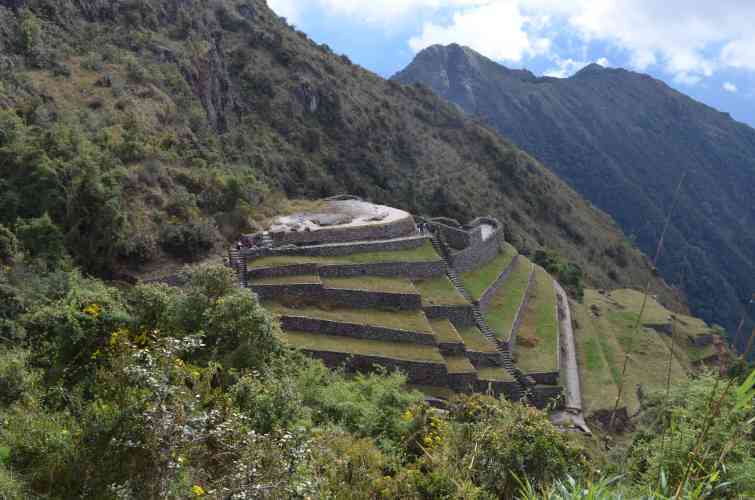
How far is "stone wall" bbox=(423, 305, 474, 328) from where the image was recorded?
68.6ft

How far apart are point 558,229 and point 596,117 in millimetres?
91266

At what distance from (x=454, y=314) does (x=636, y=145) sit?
126561mm

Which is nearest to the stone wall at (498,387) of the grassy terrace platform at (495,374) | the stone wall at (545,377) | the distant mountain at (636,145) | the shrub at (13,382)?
the grassy terrace platform at (495,374)

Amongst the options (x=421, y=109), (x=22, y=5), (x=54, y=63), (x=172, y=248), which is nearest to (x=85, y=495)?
(x=172, y=248)

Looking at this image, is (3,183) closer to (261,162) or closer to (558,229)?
(261,162)

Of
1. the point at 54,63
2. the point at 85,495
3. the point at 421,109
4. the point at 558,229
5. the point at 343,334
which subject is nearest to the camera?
the point at 85,495

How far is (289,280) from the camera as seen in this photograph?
1919cm

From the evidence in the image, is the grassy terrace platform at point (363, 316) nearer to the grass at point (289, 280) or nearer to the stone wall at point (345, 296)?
the stone wall at point (345, 296)

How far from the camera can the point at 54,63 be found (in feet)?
82.4

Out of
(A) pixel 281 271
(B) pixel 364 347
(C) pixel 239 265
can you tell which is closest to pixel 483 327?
(B) pixel 364 347

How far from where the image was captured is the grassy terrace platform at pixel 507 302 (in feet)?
73.3

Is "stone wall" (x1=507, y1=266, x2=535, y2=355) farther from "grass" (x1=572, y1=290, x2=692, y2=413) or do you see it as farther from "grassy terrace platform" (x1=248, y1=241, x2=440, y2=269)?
"grassy terrace platform" (x1=248, y1=241, x2=440, y2=269)

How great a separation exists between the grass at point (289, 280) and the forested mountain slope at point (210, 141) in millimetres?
2717

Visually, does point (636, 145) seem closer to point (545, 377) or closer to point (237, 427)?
point (545, 377)
